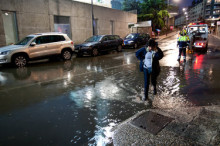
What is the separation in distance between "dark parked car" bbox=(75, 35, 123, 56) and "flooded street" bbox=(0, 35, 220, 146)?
20.7 feet

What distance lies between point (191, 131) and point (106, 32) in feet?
77.0

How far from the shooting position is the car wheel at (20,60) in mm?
10207

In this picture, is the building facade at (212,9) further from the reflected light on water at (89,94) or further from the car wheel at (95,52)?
the reflected light on water at (89,94)

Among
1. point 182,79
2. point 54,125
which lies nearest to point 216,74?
point 182,79

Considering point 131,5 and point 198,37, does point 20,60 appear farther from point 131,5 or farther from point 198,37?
point 131,5

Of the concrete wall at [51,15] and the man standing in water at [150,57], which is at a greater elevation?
the concrete wall at [51,15]

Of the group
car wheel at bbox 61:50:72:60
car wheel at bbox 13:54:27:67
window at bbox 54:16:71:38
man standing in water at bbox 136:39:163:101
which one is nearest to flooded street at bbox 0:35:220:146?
man standing in water at bbox 136:39:163:101

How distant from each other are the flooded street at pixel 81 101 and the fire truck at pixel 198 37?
24.9 feet

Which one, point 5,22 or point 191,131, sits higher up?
point 5,22

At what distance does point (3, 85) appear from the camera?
6711mm

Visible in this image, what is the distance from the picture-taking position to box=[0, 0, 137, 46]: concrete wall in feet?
49.5

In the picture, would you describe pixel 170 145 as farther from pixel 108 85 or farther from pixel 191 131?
pixel 108 85

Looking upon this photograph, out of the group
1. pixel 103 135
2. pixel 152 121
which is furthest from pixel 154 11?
pixel 103 135

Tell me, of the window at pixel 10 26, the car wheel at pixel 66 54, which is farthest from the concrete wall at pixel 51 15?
the car wheel at pixel 66 54
